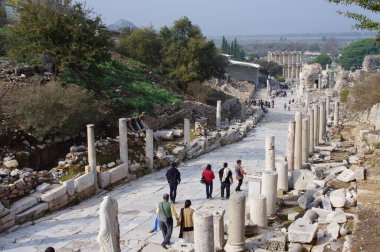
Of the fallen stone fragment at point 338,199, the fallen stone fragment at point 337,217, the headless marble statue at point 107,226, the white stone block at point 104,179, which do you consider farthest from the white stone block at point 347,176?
the headless marble statue at point 107,226

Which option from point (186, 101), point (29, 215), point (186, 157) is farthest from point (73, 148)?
point (186, 101)

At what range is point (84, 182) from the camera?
15023mm

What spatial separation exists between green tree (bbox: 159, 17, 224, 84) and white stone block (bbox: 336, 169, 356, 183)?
1000 inches

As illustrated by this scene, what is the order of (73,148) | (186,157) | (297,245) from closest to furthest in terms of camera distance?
(297,245), (73,148), (186,157)

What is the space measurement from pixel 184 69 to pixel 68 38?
16.2 metres

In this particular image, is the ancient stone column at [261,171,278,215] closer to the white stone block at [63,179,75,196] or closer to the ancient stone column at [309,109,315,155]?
the white stone block at [63,179,75,196]

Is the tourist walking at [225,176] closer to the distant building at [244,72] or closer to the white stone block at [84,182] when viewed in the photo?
the white stone block at [84,182]

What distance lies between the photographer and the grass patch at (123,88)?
2591 cm

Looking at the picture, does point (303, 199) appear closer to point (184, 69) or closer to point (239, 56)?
point (184, 69)

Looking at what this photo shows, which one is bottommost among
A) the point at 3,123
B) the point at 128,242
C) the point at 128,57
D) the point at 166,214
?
the point at 128,242

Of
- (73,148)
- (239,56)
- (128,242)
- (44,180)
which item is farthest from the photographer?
(239,56)

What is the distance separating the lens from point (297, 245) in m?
9.56

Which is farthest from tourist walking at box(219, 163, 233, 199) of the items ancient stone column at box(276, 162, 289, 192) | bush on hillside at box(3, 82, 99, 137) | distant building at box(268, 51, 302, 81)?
distant building at box(268, 51, 302, 81)

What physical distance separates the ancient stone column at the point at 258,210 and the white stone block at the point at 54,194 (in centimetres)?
623
